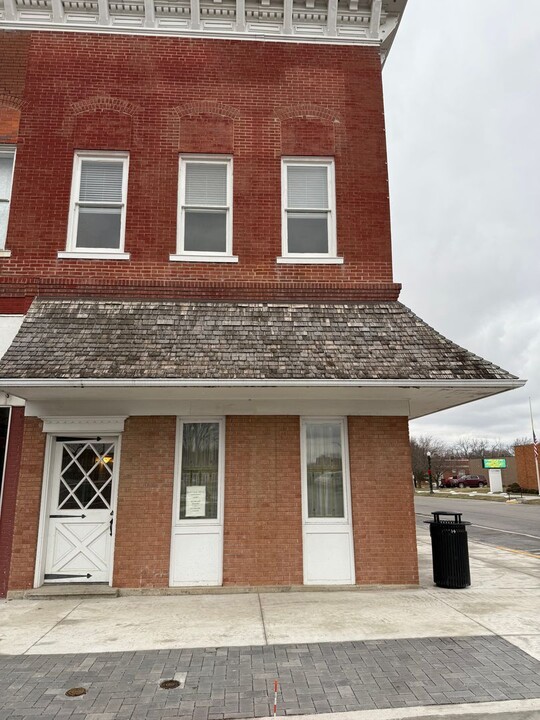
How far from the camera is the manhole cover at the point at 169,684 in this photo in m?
4.67

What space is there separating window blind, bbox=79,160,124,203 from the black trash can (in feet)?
25.9

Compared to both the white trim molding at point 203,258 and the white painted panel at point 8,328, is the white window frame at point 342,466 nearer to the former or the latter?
the white trim molding at point 203,258

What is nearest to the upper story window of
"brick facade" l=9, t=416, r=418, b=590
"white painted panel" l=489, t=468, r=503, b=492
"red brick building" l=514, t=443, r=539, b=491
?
"brick facade" l=9, t=416, r=418, b=590

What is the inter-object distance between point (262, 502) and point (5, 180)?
723 centimetres

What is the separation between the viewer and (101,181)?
30.7 feet

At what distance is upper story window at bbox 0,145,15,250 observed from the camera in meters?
9.18

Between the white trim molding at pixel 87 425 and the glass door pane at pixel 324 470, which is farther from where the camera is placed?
the glass door pane at pixel 324 470

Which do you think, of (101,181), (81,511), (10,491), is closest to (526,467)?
(81,511)

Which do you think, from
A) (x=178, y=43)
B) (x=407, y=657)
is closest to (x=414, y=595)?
(x=407, y=657)

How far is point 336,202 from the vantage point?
371 inches

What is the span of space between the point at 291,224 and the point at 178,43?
4.07 m

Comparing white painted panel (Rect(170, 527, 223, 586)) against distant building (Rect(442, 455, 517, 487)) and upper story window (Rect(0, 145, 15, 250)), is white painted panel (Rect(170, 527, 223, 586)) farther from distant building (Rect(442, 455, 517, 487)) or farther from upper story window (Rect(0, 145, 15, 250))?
distant building (Rect(442, 455, 517, 487))

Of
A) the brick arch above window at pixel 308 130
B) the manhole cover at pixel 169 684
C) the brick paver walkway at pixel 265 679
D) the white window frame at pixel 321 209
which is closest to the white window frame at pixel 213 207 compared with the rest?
the white window frame at pixel 321 209

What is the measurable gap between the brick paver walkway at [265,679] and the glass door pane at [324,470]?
282 cm
